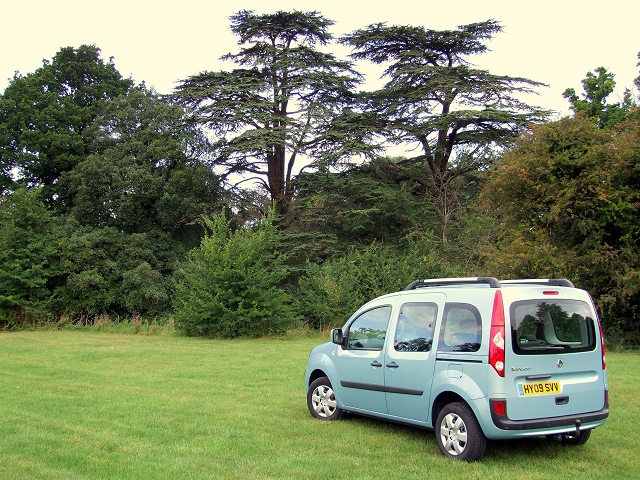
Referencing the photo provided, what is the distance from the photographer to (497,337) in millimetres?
6434

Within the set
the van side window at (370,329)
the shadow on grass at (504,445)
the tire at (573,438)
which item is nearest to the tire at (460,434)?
the shadow on grass at (504,445)

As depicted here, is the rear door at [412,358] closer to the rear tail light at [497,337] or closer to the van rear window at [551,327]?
the rear tail light at [497,337]

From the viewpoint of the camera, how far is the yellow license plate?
6.39m

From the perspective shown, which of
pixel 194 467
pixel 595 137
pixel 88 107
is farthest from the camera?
pixel 88 107

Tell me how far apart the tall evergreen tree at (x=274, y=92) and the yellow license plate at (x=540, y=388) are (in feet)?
87.7

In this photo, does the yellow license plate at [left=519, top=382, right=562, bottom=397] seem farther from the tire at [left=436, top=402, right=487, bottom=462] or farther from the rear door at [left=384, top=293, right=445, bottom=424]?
the rear door at [left=384, top=293, right=445, bottom=424]

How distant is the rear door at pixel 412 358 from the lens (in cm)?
717

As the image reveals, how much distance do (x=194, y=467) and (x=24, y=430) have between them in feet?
8.98

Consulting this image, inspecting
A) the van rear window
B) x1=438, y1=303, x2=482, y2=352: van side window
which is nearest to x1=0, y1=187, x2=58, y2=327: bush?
x1=438, y1=303, x2=482, y2=352: van side window

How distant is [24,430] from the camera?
7.62 m

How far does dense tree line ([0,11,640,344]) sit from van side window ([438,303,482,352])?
1914 cm

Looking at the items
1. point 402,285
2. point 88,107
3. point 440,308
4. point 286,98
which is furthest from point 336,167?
point 440,308

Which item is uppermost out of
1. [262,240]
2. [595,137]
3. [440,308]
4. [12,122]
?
[12,122]

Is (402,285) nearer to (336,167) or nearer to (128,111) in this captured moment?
(336,167)
